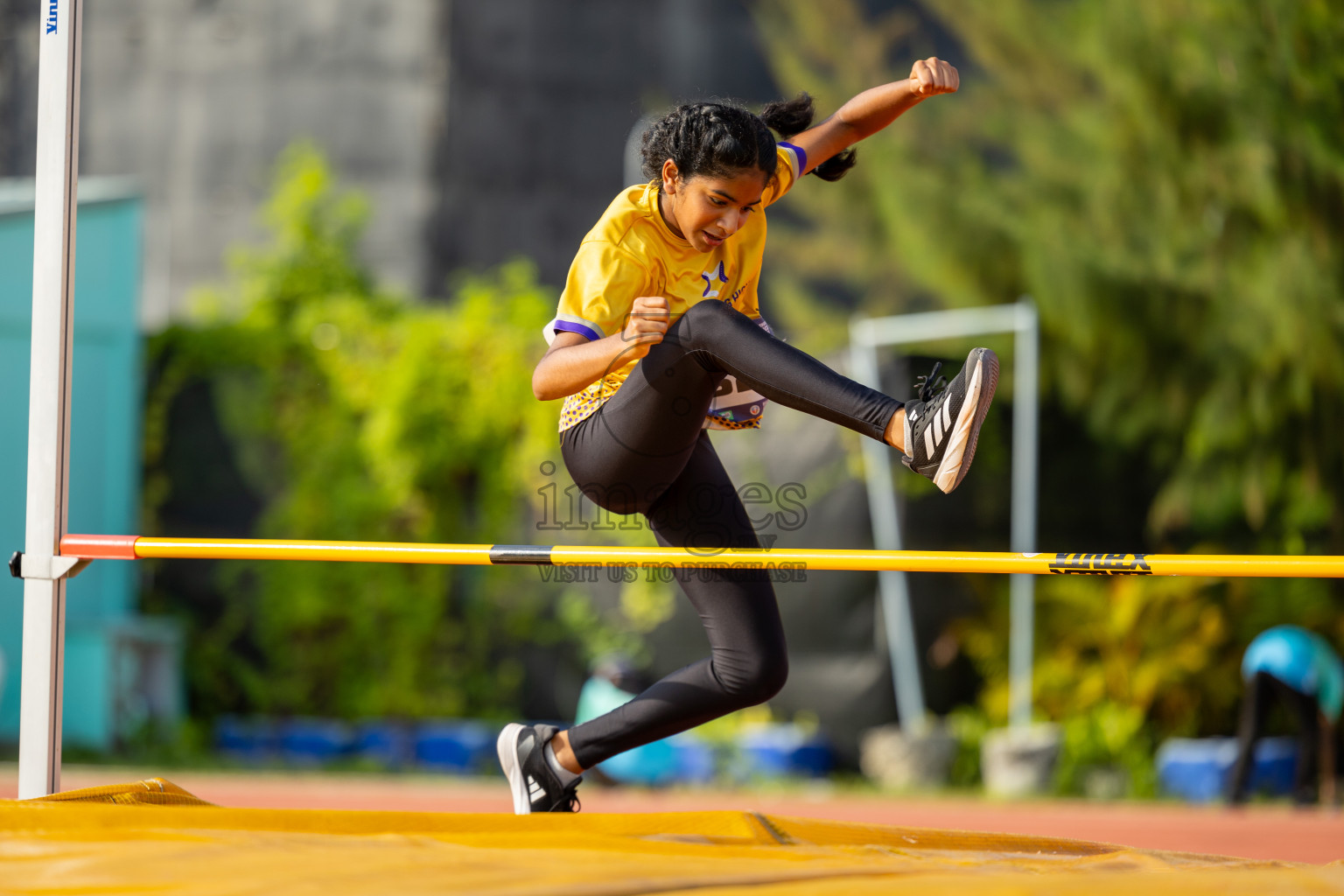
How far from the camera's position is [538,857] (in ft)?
7.51

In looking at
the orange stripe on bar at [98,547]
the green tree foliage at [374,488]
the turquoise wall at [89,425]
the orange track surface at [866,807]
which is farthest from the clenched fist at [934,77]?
the turquoise wall at [89,425]

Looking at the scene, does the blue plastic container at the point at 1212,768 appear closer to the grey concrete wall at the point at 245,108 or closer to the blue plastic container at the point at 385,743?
the blue plastic container at the point at 385,743

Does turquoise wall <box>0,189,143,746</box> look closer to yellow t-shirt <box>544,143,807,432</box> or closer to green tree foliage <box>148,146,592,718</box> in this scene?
green tree foliage <box>148,146,592,718</box>

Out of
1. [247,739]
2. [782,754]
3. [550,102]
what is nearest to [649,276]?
[782,754]

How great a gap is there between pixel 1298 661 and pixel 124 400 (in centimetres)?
648

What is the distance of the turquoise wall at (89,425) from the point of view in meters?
7.62

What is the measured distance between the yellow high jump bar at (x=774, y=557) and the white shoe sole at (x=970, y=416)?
6.4 inches

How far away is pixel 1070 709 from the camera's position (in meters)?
7.23

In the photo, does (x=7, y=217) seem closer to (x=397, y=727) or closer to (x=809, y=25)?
A: (x=397, y=727)

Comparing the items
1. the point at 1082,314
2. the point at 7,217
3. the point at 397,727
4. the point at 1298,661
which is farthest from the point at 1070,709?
the point at 7,217

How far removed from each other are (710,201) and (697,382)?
→ 0.37 m

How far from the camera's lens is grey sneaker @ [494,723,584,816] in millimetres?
3068

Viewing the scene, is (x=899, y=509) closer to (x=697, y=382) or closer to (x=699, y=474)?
(x=699, y=474)

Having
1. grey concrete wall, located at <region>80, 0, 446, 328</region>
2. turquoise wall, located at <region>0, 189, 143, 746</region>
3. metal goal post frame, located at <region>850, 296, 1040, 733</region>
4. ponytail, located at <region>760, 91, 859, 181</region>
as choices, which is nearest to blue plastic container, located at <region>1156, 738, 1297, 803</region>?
metal goal post frame, located at <region>850, 296, 1040, 733</region>
